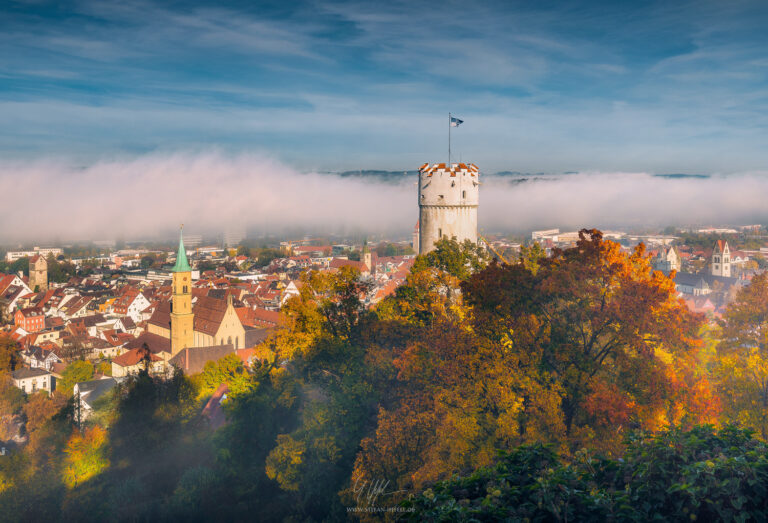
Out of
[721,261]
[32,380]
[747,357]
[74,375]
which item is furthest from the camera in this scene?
[721,261]

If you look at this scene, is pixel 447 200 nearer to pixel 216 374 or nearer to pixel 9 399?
pixel 216 374

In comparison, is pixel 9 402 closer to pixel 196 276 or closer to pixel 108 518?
pixel 108 518

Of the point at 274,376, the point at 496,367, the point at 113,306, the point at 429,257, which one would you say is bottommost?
the point at 113,306

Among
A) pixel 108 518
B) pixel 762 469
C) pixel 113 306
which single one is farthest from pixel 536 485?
pixel 113 306

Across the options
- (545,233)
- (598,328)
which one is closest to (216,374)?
(598,328)

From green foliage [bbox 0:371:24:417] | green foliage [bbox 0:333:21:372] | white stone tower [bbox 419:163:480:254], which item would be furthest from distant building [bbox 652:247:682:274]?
green foliage [bbox 0:333:21:372]

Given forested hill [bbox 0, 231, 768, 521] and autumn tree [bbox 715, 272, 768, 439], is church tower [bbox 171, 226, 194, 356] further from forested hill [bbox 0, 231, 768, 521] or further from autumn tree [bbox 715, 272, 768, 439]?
autumn tree [bbox 715, 272, 768, 439]
